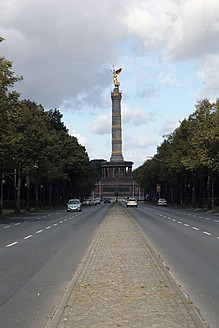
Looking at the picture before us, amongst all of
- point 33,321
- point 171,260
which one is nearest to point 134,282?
point 33,321

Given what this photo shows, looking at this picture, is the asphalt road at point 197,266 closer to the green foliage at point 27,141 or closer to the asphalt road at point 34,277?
the asphalt road at point 34,277

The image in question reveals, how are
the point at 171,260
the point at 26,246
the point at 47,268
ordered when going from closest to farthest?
1. the point at 47,268
2. the point at 171,260
3. the point at 26,246

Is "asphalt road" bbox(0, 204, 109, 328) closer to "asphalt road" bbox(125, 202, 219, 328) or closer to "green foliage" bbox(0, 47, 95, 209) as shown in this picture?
"asphalt road" bbox(125, 202, 219, 328)

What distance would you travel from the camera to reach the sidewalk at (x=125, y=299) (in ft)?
19.7

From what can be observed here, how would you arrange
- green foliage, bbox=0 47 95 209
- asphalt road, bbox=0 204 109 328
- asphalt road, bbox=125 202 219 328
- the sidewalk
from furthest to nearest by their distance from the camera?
green foliage, bbox=0 47 95 209, asphalt road, bbox=125 202 219 328, asphalt road, bbox=0 204 109 328, the sidewalk

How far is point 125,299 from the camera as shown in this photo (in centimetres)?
729

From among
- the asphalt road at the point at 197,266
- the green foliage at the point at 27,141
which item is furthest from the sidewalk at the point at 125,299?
the green foliage at the point at 27,141

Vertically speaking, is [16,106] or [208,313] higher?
[16,106]

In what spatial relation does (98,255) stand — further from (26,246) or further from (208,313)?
(208,313)

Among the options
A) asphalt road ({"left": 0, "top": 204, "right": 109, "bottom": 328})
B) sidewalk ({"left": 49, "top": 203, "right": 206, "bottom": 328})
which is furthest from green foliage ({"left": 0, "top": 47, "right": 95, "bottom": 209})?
sidewalk ({"left": 49, "top": 203, "right": 206, "bottom": 328})

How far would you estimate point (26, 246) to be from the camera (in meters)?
16.7

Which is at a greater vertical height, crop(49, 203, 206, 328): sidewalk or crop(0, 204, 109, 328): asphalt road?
crop(49, 203, 206, 328): sidewalk

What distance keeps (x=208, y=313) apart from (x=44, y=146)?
4140 centimetres

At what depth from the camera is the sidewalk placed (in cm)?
602
